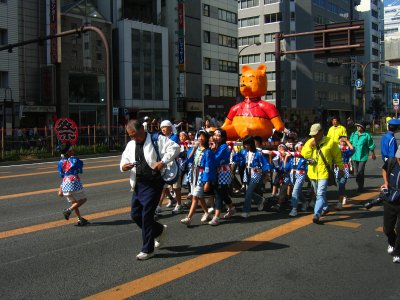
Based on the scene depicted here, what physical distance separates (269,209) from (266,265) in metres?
3.41

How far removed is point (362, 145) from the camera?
11.0 metres

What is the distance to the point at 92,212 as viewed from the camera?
8.44 metres

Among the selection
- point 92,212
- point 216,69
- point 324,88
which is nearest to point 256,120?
point 92,212

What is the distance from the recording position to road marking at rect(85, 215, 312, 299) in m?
4.54

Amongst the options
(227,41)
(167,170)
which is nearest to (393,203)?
(167,170)

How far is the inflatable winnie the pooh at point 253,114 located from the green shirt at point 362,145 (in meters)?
2.02

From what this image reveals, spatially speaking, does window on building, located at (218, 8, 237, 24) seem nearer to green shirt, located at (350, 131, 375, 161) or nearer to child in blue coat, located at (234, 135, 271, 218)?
green shirt, located at (350, 131, 375, 161)

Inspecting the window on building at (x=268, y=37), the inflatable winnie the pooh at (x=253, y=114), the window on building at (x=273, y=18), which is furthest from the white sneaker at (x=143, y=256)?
the window on building at (x=273, y=18)

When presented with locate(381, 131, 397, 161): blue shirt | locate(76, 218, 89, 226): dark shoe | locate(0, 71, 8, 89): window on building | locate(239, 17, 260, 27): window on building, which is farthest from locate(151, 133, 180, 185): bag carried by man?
locate(239, 17, 260, 27): window on building

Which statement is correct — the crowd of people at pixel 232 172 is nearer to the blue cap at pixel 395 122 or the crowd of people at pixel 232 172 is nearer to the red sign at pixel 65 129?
the blue cap at pixel 395 122

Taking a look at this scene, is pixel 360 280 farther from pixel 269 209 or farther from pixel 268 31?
pixel 268 31

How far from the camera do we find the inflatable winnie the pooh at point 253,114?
1052 centimetres

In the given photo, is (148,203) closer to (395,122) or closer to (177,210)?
(177,210)

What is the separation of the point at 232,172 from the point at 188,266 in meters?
3.39
